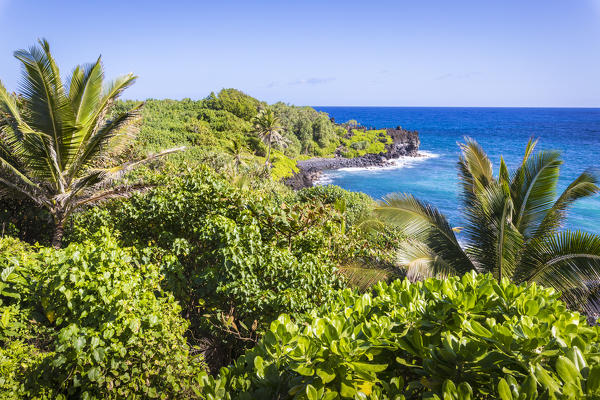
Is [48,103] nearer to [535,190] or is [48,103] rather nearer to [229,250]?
[229,250]

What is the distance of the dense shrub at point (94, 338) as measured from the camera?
3.29 meters

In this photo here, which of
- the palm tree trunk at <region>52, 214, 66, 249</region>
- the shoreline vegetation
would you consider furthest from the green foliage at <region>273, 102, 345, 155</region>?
the palm tree trunk at <region>52, 214, 66, 249</region>

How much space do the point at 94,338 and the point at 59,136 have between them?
6304 millimetres

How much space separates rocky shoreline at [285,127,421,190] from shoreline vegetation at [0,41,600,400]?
34625 mm

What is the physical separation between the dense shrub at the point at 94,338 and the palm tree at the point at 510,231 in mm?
4687

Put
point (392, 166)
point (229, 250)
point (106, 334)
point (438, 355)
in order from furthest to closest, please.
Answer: point (392, 166)
point (229, 250)
point (106, 334)
point (438, 355)

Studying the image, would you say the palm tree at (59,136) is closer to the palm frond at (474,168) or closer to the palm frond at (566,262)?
the palm frond at (474,168)

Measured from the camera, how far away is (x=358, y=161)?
63.3 meters

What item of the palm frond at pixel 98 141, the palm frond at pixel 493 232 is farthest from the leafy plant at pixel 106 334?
the palm frond at pixel 493 232

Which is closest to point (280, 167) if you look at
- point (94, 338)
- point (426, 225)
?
point (426, 225)

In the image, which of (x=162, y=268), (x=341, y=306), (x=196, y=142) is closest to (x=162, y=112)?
(x=196, y=142)

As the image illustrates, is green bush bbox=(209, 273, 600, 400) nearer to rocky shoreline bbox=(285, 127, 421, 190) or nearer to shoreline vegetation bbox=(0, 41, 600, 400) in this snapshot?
shoreline vegetation bbox=(0, 41, 600, 400)

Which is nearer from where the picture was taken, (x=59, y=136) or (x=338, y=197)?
(x=59, y=136)

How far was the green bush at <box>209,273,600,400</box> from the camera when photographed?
1.68 meters
